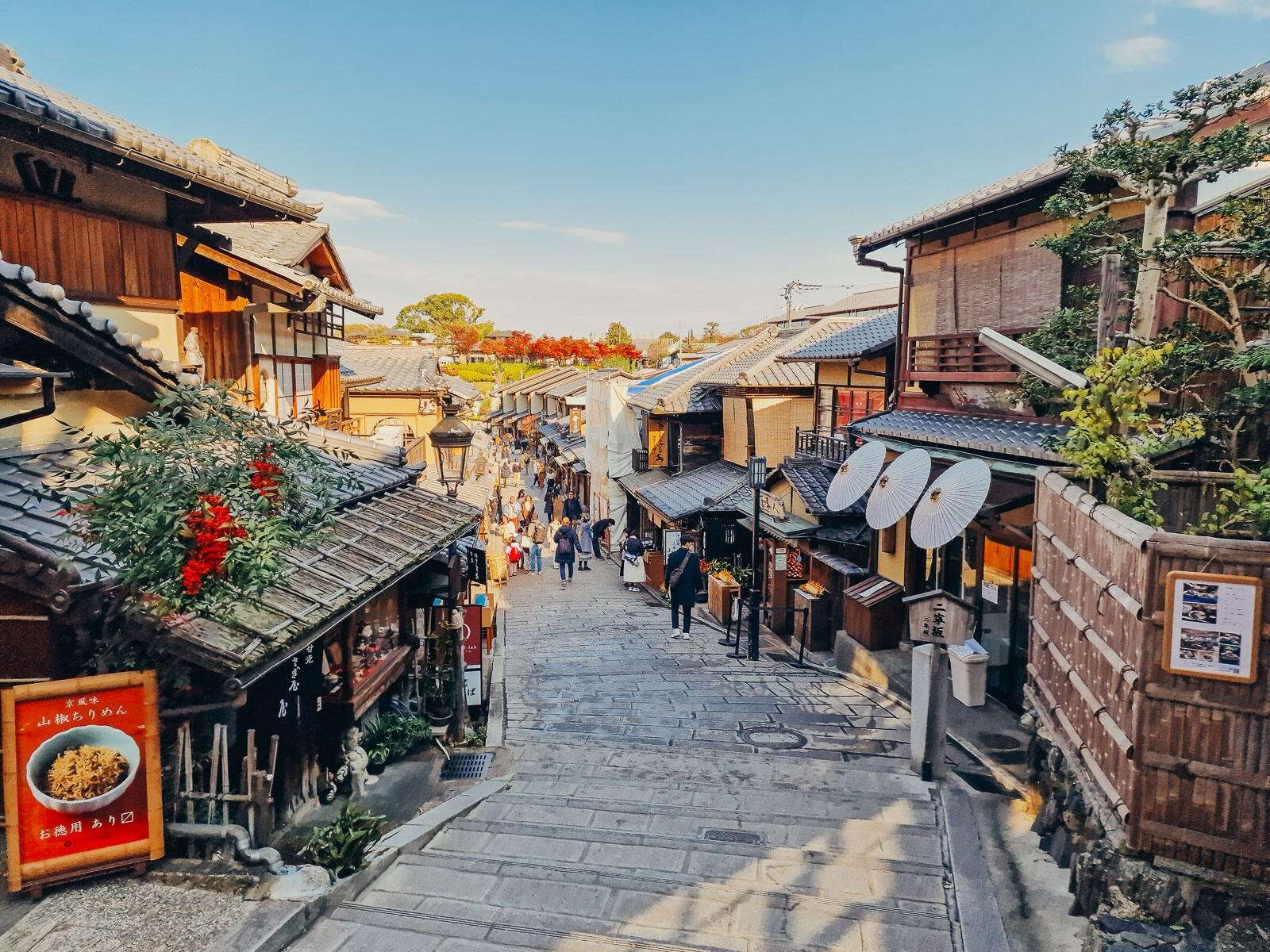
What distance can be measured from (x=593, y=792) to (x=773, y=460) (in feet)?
60.5

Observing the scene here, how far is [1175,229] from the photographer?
1058 centimetres

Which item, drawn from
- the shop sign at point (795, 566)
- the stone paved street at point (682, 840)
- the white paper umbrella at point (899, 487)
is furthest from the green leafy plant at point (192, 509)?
the shop sign at point (795, 566)

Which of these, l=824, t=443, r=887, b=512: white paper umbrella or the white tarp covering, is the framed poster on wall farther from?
the white tarp covering

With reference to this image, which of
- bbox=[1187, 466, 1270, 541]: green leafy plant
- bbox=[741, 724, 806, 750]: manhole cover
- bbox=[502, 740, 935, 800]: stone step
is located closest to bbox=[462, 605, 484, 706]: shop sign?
bbox=[502, 740, 935, 800]: stone step

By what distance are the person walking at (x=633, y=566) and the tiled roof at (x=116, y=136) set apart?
17.6 metres

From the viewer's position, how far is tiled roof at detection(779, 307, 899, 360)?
66.5 feet

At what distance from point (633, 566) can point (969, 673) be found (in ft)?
54.7

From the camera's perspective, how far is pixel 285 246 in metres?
16.7

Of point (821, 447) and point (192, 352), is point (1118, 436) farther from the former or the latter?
point (821, 447)

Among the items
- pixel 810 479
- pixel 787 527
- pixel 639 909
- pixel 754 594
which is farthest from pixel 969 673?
pixel 810 479

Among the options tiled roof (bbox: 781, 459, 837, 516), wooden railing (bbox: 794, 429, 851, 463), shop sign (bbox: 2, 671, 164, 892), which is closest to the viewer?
shop sign (bbox: 2, 671, 164, 892)

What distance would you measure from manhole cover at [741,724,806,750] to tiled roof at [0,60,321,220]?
10144 mm

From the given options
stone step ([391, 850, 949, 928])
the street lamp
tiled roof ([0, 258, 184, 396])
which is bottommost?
stone step ([391, 850, 949, 928])

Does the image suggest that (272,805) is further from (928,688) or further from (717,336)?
(717,336)
